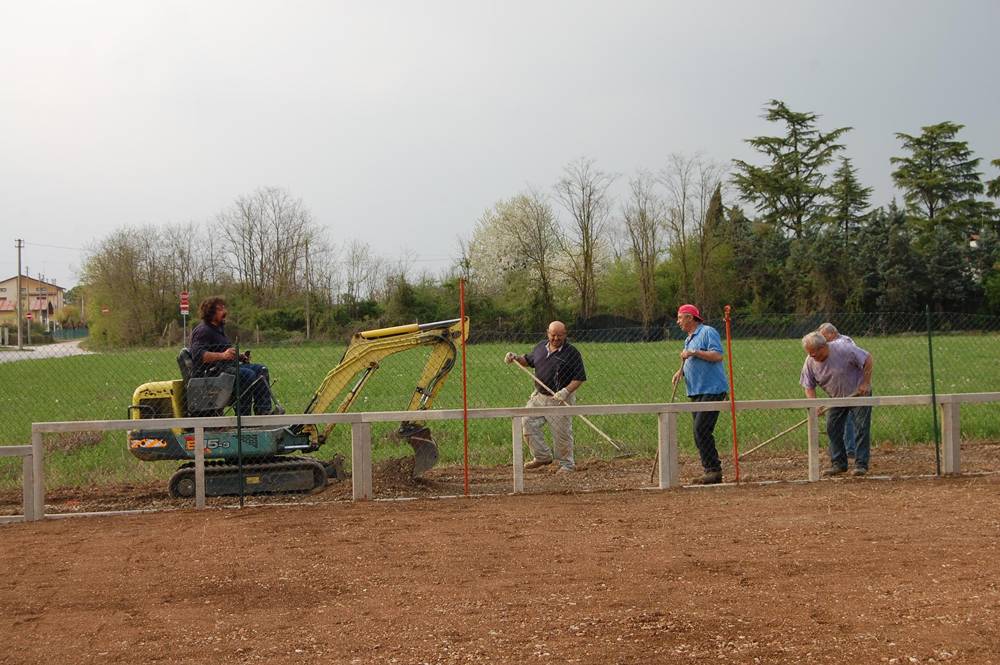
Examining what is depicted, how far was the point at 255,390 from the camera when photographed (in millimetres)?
9828

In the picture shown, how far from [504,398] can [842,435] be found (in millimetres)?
6043

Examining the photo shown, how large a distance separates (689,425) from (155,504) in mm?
7516

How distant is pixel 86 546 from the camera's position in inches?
298

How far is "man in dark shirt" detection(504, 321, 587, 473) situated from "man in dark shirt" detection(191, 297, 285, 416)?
2.66m

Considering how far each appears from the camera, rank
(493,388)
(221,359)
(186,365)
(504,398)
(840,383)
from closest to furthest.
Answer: (221,359)
(186,365)
(840,383)
(504,398)
(493,388)

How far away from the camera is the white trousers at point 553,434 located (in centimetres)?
1070

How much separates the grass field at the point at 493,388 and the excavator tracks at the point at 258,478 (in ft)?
5.50

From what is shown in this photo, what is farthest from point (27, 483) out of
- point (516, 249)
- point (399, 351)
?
point (516, 249)

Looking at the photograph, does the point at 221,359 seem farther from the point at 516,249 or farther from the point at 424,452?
the point at 516,249

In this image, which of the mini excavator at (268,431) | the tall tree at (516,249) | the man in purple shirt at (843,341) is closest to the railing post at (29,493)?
the mini excavator at (268,431)

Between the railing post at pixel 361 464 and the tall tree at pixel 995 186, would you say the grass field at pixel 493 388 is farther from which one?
the tall tree at pixel 995 186

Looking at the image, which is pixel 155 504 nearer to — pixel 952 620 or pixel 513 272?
pixel 952 620

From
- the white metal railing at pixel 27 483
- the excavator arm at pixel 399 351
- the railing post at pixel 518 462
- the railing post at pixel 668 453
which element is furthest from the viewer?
the excavator arm at pixel 399 351

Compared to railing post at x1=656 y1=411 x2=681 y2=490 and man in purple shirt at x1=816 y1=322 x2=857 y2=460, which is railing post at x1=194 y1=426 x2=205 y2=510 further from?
man in purple shirt at x1=816 y1=322 x2=857 y2=460
